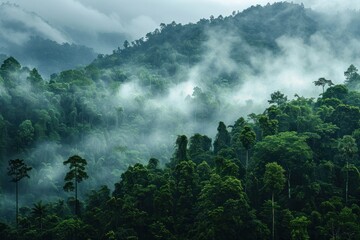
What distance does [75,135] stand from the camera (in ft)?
337

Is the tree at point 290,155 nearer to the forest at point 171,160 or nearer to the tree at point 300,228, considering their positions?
the forest at point 171,160

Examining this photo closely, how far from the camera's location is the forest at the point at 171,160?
52562 millimetres

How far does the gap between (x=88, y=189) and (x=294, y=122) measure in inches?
1781

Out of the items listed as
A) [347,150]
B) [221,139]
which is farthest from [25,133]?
[347,150]

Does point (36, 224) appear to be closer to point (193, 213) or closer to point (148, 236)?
point (148, 236)

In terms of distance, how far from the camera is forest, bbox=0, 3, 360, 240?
52.6 meters

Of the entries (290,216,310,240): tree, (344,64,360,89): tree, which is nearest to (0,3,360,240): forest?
(290,216,310,240): tree

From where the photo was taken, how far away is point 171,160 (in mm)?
79312

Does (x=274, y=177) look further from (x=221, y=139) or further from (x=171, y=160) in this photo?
(x=171, y=160)

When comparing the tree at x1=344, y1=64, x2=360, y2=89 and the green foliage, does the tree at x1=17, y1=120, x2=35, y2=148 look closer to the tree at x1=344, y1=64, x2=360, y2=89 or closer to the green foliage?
the green foliage

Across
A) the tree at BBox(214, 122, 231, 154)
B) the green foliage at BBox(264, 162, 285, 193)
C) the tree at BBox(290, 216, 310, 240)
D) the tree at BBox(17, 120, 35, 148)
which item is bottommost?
the tree at BBox(290, 216, 310, 240)

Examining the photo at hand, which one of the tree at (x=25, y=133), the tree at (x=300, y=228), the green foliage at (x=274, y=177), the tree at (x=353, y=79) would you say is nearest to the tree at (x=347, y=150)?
the green foliage at (x=274, y=177)

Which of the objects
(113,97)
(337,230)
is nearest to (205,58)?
(113,97)

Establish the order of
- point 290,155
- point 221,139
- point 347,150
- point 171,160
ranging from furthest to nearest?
point 171,160
point 221,139
point 290,155
point 347,150
